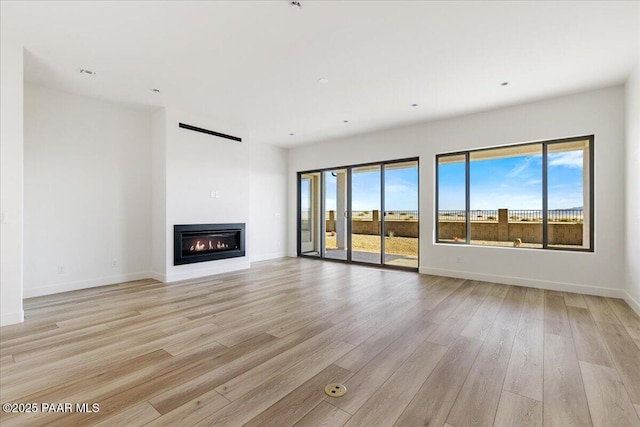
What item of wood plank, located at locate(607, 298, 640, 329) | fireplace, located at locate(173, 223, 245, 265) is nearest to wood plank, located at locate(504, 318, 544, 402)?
wood plank, located at locate(607, 298, 640, 329)

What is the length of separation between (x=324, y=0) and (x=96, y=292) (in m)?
4.91

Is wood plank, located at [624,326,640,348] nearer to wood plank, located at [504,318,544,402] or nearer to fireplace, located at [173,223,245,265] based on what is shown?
wood plank, located at [504,318,544,402]

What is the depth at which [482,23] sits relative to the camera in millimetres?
2678

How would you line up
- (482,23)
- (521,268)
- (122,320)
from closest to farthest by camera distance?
(482,23), (122,320), (521,268)

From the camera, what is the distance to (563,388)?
6.26ft

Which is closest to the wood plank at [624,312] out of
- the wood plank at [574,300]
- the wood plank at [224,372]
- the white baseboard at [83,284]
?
the wood plank at [574,300]

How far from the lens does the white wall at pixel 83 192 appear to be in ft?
13.3

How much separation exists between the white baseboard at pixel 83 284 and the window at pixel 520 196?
5729 mm

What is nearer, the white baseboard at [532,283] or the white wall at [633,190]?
the white wall at [633,190]

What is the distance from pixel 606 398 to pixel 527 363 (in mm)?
461

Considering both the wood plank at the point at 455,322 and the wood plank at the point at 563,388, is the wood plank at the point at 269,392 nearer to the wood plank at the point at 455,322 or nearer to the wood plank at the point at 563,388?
the wood plank at the point at 455,322

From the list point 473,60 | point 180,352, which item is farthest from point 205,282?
point 473,60

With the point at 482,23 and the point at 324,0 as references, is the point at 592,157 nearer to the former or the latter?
the point at 482,23

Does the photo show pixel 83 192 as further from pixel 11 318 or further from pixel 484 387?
pixel 484 387
